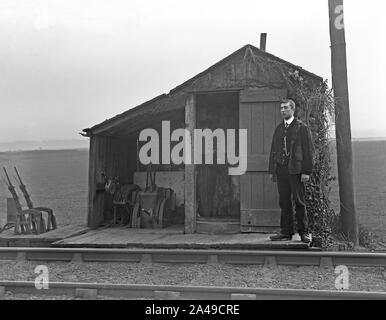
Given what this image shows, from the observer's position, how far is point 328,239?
7934 mm

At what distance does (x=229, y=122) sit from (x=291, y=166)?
3679 millimetres

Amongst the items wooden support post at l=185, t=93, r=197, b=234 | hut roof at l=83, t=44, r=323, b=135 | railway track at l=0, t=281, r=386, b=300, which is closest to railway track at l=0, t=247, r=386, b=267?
railway track at l=0, t=281, r=386, b=300

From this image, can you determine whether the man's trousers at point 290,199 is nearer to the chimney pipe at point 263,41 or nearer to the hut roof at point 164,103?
the hut roof at point 164,103

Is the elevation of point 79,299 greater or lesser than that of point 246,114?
lesser

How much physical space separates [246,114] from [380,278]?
4.14m

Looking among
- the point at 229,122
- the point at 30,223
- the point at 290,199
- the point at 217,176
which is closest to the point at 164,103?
the point at 229,122

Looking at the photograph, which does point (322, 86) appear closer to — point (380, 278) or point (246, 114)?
point (246, 114)

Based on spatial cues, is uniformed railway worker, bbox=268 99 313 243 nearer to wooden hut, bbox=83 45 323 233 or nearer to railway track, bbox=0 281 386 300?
wooden hut, bbox=83 45 323 233

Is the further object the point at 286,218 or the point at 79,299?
the point at 286,218

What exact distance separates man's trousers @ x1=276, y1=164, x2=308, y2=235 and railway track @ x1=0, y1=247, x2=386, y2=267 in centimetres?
95

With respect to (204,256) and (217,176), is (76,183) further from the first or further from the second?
(204,256)

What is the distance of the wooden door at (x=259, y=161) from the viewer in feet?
28.0

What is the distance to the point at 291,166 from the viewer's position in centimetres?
722
